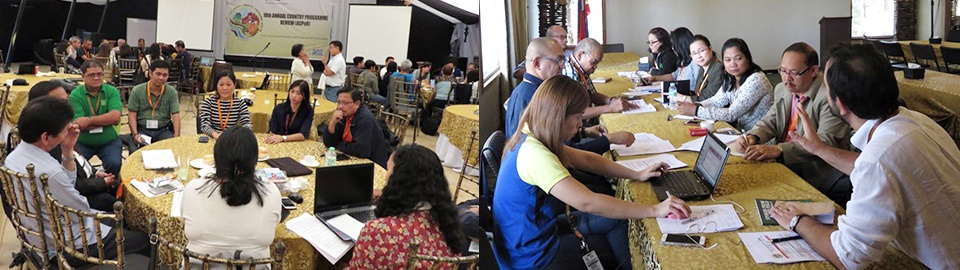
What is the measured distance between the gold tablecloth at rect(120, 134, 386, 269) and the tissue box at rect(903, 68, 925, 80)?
169 cm

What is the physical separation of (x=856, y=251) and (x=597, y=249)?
1.95ft

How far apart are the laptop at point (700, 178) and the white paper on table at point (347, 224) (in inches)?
37.3

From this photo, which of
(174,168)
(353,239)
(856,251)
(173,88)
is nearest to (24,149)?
(174,168)

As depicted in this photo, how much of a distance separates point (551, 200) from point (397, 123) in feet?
2.03

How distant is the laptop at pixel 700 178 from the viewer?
7.34 ft

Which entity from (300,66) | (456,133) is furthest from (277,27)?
(456,133)

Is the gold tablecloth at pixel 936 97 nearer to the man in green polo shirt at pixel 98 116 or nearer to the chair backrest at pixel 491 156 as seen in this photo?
the chair backrest at pixel 491 156

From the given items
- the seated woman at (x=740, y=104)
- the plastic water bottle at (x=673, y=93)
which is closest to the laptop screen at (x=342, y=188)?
the seated woman at (x=740, y=104)

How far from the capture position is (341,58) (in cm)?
155

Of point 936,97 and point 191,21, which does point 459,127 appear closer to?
point 191,21

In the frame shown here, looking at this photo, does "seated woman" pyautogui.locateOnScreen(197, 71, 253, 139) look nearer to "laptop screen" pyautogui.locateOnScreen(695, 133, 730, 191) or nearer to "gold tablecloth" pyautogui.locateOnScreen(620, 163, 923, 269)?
"gold tablecloth" pyautogui.locateOnScreen(620, 163, 923, 269)

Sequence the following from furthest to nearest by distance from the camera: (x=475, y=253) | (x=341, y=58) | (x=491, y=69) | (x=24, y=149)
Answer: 1. (x=24, y=149)
2. (x=341, y=58)
3. (x=475, y=253)
4. (x=491, y=69)

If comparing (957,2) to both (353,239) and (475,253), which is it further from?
(353,239)

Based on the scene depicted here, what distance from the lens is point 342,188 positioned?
2.39 meters
